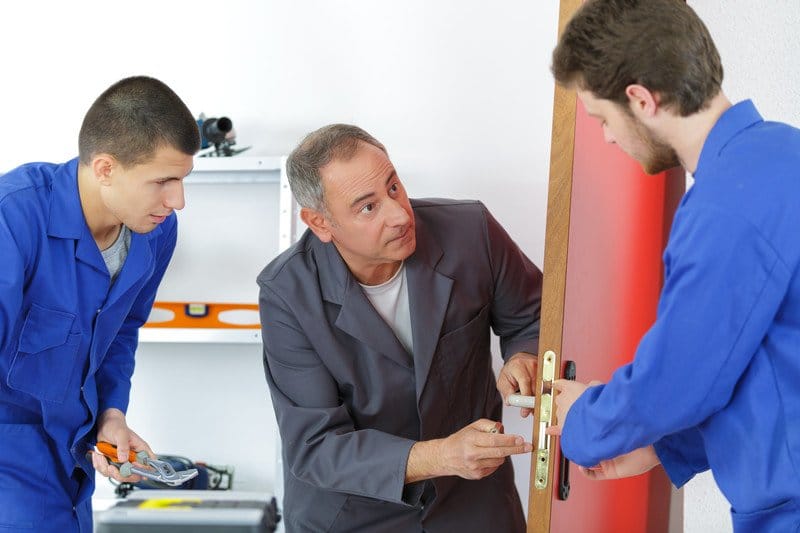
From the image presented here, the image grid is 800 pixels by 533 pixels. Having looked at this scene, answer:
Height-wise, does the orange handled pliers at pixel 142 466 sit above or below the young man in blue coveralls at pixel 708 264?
below

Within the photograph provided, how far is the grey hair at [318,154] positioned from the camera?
5.69 ft

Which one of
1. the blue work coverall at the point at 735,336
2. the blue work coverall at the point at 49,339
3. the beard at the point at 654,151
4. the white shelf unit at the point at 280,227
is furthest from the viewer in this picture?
the white shelf unit at the point at 280,227

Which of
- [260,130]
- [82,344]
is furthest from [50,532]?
[260,130]

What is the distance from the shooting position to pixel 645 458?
1300mm

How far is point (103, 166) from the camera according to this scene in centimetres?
164

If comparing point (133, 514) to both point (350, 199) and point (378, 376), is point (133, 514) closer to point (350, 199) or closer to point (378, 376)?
point (378, 376)

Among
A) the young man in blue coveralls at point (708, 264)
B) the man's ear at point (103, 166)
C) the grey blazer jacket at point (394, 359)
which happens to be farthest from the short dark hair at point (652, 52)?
the man's ear at point (103, 166)

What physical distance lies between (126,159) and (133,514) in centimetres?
104

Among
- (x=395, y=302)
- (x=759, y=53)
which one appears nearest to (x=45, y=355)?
(x=395, y=302)

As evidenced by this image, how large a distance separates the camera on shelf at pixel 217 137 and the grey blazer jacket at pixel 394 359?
61 centimetres

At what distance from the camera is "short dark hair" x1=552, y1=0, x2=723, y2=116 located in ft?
3.34

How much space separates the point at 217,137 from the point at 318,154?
674 millimetres

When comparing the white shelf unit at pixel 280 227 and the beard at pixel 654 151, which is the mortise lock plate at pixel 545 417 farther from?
the white shelf unit at pixel 280 227

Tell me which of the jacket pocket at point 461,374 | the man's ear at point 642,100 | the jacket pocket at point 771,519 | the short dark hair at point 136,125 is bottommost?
the jacket pocket at point 461,374
